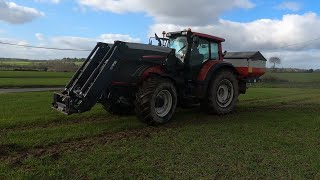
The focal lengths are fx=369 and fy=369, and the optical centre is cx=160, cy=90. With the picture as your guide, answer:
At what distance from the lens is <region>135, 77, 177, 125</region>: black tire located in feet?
30.1

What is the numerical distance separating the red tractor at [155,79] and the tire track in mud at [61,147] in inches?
33.3

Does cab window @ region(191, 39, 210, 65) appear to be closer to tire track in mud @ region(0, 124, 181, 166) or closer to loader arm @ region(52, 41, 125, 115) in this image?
loader arm @ region(52, 41, 125, 115)

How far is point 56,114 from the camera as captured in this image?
11.1 metres

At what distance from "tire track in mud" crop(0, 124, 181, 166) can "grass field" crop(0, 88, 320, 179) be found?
0.05ft

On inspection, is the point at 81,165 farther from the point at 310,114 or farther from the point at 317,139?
the point at 310,114

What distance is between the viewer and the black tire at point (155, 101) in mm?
9188

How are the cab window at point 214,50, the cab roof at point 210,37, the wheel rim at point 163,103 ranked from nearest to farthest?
the wheel rim at point 163,103
the cab roof at point 210,37
the cab window at point 214,50

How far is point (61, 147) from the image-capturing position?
7.15 m

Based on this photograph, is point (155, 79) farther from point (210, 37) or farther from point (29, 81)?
point (29, 81)

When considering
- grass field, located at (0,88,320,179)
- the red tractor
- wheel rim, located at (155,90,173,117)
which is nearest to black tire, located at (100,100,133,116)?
the red tractor

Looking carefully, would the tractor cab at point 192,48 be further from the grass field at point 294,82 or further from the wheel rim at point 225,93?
the grass field at point 294,82

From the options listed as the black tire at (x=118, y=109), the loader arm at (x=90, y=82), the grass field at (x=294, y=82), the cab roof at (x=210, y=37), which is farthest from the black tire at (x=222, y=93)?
the grass field at (x=294, y=82)

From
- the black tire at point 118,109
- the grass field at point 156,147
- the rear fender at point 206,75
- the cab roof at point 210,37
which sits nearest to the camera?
the grass field at point 156,147

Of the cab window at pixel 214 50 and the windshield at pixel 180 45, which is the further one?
the cab window at pixel 214 50
